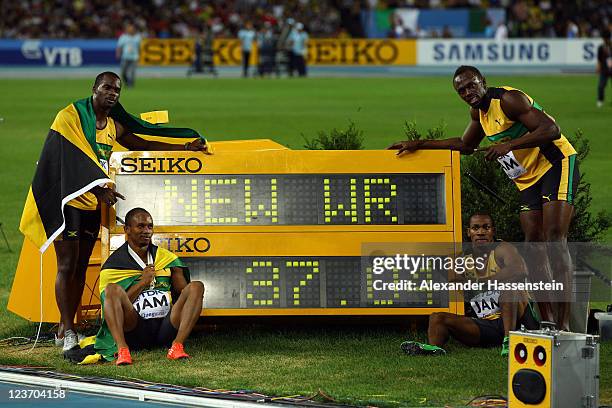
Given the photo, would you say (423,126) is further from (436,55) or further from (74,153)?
(436,55)

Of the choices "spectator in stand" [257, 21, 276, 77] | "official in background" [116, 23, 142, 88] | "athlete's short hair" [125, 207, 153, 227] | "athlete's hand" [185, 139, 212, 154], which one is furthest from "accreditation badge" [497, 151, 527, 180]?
"spectator in stand" [257, 21, 276, 77]

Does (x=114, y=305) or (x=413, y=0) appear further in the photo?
(x=413, y=0)

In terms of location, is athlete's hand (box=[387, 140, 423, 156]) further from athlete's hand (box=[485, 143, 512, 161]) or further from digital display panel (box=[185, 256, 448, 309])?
digital display panel (box=[185, 256, 448, 309])

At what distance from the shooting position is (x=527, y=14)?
55219 mm

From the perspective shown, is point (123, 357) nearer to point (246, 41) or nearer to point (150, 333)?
point (150, 333)

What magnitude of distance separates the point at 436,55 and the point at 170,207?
4450cm

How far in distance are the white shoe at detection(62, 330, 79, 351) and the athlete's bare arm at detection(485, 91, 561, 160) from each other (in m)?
3.06

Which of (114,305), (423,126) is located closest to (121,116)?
(114,305)

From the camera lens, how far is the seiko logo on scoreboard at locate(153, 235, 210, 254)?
9555 millimetres

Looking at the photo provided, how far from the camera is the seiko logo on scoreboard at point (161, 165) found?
31.6ft

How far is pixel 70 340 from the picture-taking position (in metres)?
9.25

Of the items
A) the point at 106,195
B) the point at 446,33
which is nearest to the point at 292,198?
the point at 106,195

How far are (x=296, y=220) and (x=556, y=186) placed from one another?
181 cm

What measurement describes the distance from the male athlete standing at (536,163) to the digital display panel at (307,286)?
755 mm
